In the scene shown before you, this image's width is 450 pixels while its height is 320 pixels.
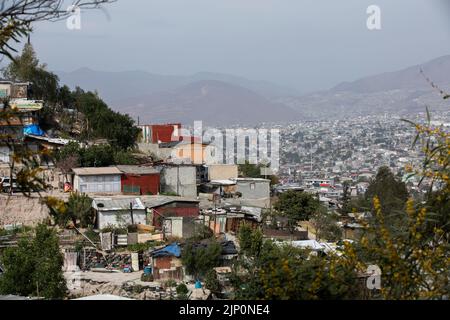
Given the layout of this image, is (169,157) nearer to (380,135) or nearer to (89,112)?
(89,112)

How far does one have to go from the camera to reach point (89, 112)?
76.9ft

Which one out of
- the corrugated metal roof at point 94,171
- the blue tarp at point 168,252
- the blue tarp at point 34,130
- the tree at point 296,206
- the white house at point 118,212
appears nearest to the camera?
the blue tarp at point 168,252

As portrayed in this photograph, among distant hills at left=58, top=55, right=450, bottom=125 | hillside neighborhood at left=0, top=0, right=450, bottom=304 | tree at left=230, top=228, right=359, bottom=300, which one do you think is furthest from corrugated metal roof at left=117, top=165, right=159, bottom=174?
distant hills at left=58, top=55, right=450, bottom=125

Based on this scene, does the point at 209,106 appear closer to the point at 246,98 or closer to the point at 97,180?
the point at 246,98

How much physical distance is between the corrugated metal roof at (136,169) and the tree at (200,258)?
629 cm

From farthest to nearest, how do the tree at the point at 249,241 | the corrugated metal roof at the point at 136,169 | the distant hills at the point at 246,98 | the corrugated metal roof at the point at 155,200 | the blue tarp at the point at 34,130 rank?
the distant hills at the point at 246,98
the blue tarp at the point at 34,130
the corrugated metal roof at the point at 136,169
the corrugated metal roof at the point at 155,200
the tree at the point at 249,241

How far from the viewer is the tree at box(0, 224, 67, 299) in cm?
954

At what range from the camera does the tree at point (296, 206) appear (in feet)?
59.7

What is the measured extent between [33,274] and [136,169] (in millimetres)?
8682

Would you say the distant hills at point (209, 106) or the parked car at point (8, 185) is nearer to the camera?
the parked car at point (8, 185)

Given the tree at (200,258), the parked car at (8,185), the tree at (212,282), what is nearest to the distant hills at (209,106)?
the parked car at (8,185)

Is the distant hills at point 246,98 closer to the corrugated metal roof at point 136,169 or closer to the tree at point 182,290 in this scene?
the corrugated metal roof at point 136,169

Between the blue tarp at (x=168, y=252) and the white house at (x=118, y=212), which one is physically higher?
the white house at (x=118, y=212)
